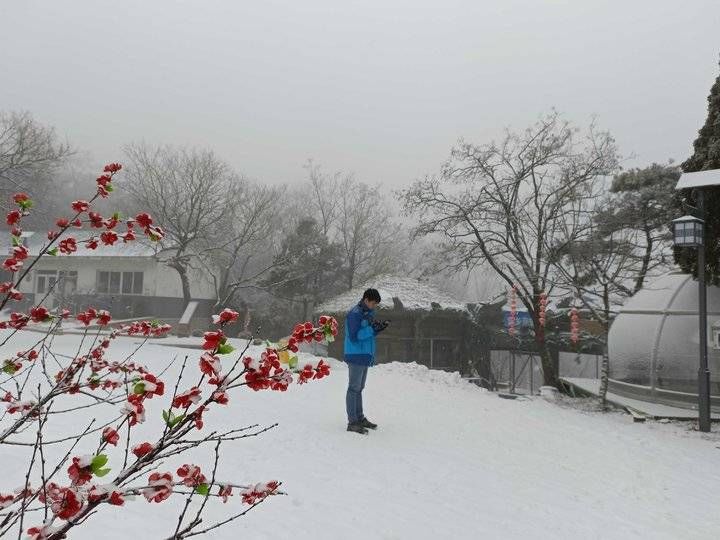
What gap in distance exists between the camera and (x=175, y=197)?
29.0m

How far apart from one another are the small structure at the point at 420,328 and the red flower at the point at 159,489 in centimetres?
2038

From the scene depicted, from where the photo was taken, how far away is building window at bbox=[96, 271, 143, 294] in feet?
98.4

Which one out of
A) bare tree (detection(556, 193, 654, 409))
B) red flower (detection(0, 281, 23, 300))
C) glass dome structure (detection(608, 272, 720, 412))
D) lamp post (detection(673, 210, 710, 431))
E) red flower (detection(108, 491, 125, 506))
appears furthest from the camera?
bare tree (detection(556, 193, 654, 409))

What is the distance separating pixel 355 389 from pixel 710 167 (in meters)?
10.1

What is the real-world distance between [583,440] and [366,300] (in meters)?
4.52

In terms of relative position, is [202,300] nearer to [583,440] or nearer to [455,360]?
[455,360]

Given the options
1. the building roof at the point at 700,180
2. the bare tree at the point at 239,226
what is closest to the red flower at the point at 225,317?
the building roof at the point at 700,180

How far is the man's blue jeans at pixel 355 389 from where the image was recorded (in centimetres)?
671

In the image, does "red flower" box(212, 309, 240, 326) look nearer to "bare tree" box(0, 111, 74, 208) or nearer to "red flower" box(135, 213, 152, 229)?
"red flower" box(135, 213, 152, 229)

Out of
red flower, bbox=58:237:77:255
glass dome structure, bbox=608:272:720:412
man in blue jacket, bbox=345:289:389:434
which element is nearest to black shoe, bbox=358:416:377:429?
man in blue jacket, bbox=345:289:389:434

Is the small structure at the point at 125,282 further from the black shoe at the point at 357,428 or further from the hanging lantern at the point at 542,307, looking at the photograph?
the black shoe at the point at 357,428

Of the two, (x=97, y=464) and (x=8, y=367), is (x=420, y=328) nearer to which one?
(x=8, y=367)

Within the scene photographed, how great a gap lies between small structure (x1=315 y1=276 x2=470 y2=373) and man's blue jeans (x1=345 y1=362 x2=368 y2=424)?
14.9 m

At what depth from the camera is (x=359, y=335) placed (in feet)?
22.0
